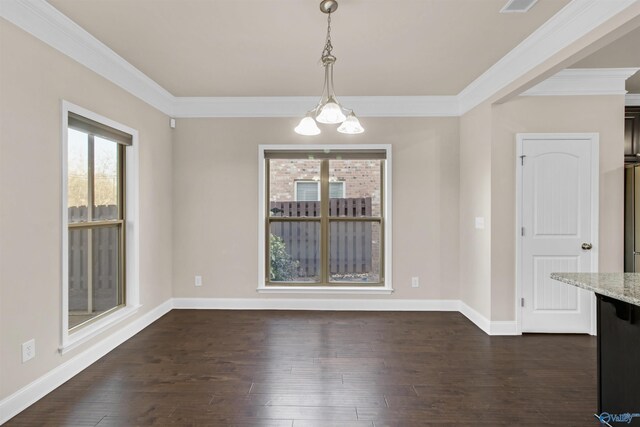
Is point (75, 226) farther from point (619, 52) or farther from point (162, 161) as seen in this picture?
point (619, 52)

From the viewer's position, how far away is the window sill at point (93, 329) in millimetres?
2732

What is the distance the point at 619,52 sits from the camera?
3.12 m

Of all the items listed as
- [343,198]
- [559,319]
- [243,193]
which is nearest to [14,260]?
Result: [243,193]

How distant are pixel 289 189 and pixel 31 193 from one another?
9.14 ft

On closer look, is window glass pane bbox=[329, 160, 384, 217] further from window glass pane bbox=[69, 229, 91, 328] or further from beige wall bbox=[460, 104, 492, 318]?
window glass pane bbox=[69, 229, 91, 328]

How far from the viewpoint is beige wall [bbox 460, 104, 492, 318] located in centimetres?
378

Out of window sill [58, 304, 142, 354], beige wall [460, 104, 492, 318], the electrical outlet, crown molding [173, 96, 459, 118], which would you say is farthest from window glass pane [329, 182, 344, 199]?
the electrical outlet

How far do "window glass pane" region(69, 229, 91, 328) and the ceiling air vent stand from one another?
12.2 feet

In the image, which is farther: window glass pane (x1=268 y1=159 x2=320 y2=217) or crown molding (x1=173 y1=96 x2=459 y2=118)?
window glass pane (x1=268 y1=159 x2=320 y2=217)

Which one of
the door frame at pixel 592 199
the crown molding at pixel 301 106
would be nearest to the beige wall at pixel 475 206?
the door frame at pixel 592 199

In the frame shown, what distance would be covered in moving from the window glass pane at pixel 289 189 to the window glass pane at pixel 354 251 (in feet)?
1.38

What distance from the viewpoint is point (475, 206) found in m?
4.08

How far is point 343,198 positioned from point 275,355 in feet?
7.34

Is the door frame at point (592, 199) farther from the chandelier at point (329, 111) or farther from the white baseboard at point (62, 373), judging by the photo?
the white baseboard at point (62, 373)
